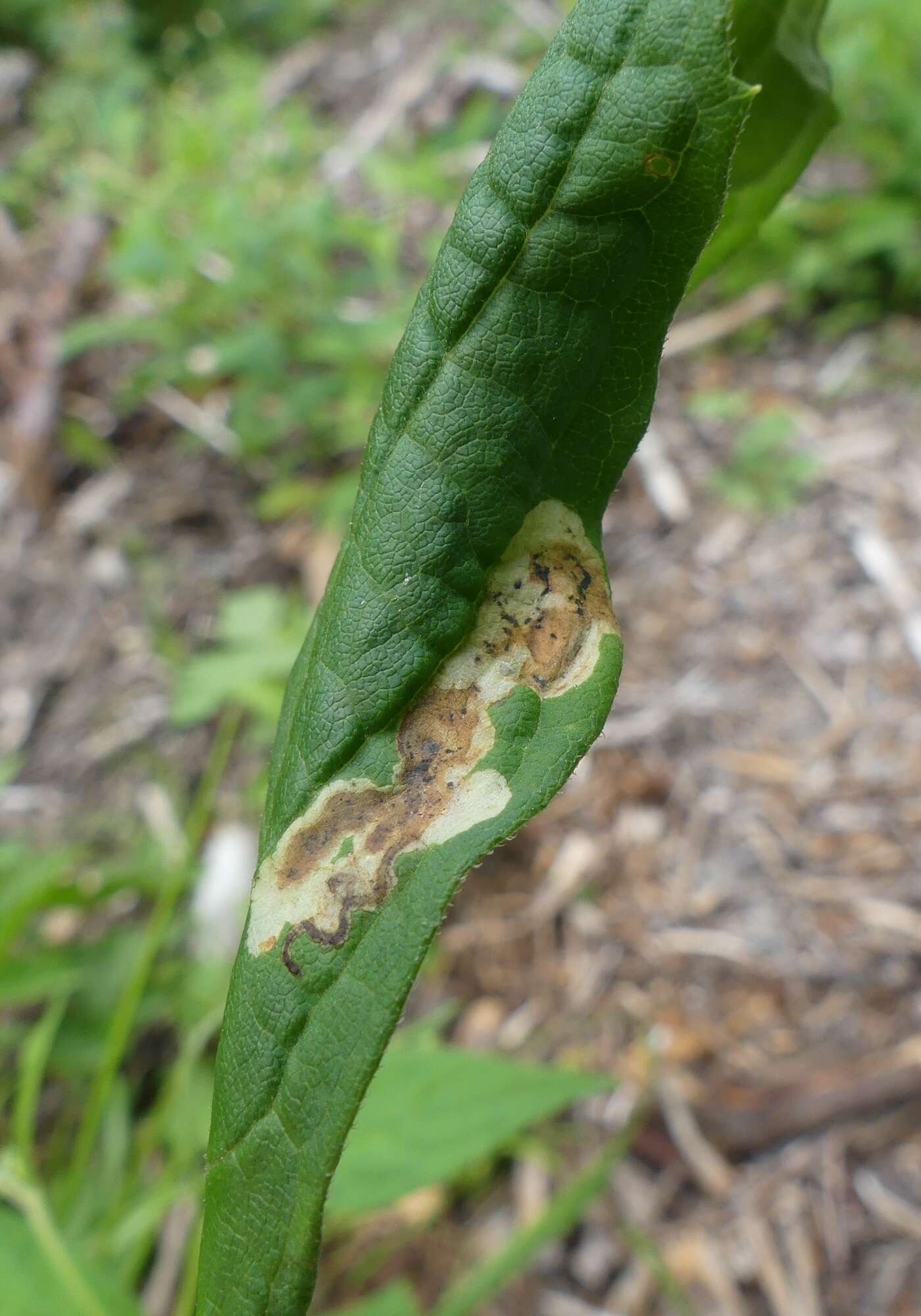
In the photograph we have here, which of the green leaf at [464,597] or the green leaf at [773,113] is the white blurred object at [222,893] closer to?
A: the green leaf at [464,597]

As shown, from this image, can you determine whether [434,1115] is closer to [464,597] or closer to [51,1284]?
[51,1284]

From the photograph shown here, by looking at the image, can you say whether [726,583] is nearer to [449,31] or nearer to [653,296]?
[653,296]

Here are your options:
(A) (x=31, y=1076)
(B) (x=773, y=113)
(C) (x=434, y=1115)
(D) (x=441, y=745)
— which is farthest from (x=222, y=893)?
(B) (x=773, y=113)

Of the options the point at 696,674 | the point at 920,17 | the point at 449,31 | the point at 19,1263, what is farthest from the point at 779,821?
the point at 449,31

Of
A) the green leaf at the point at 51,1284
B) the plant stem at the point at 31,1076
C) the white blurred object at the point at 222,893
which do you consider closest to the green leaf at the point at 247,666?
the white blurred object at the point at 222,893

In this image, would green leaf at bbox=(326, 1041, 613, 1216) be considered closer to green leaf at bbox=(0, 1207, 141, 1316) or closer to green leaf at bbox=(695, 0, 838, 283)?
green leaf at bbox=(0, 1207, 141, 1316)

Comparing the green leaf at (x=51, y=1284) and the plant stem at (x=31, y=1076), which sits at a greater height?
the green leaf at (x=51, y=1284)

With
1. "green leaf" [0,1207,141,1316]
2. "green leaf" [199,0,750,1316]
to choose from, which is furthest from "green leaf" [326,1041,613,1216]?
"green leaf" [199,0,750,1316]

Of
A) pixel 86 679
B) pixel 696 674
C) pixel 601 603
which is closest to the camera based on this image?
pixel 601 603
